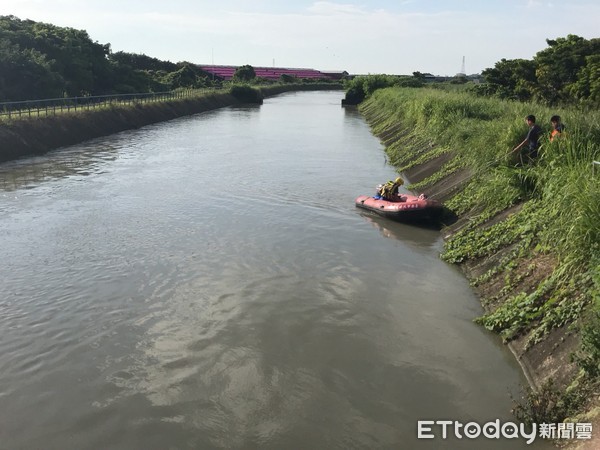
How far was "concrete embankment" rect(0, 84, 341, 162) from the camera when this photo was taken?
87.4 feet

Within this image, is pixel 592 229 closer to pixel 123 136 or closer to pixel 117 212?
pixel 117 212

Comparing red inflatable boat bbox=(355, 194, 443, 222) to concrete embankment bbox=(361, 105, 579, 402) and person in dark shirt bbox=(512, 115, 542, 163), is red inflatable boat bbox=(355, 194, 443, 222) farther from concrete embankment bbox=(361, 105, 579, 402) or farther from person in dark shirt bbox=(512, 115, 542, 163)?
person in dark shirt bbox=(512, 115, 542, 163)

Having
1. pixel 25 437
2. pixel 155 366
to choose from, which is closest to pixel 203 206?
pixel 155 366

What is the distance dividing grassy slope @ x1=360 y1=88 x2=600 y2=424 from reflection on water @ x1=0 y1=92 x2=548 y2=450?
60 centimetres

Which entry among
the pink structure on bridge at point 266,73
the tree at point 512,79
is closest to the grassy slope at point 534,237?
the tree at point 512,79

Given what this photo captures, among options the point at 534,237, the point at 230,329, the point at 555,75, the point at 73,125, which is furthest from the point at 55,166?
the point at 555,75

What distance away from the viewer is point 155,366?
7.76 meters

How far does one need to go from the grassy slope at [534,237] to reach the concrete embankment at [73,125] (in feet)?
67.4

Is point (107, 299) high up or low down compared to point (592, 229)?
down

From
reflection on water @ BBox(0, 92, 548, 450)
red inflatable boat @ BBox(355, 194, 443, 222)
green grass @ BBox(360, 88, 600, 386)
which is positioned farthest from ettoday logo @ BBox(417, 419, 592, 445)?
red inflatable boat @ BBox(355, 194, 443, 222)

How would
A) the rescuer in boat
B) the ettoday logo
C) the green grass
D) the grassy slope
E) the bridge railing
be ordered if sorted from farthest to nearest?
the bridge railing < the rescuer in boat < the green grass < the grassy slope < the ettoday logo

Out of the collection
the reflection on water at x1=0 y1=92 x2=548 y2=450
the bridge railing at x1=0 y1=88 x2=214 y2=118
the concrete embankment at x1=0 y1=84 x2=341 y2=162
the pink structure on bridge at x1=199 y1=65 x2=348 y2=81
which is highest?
the pink structure on bridge at x1=199 y1=65 x2=348 y2=81

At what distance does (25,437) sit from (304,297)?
5.37m

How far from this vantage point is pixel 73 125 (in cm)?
3269
